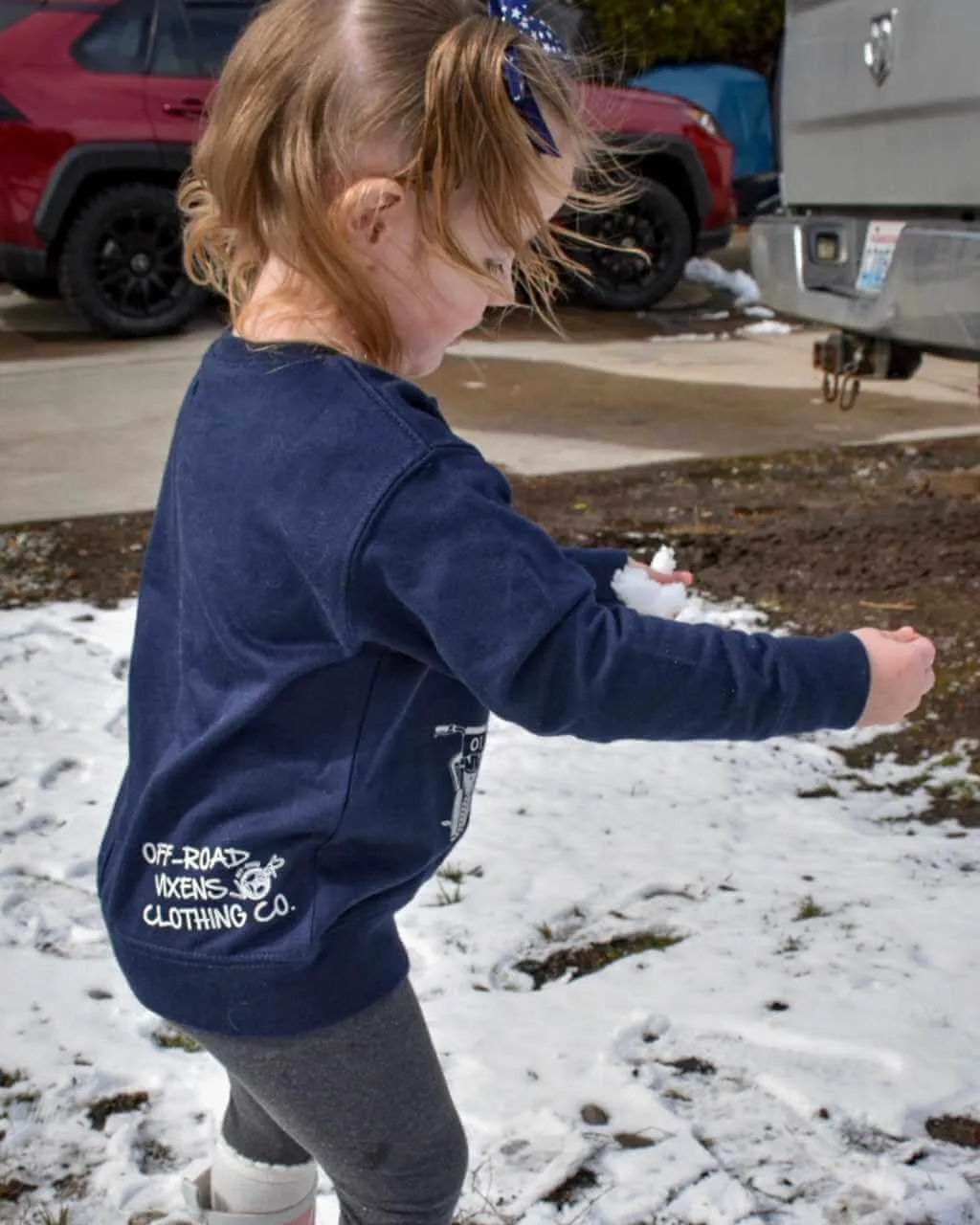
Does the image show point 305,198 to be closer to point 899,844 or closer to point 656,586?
point 656,586

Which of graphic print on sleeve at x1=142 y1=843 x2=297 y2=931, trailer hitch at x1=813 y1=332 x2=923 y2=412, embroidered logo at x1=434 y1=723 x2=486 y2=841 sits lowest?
trailer hitch at x1=813 y1=332 x2=923 y2=412

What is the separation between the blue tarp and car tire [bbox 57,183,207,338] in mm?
6462

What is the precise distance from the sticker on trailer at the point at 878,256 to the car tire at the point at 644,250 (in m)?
5.22

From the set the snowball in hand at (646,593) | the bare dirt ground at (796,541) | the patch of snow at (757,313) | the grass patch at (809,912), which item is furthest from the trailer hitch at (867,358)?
the patch of snow at (757,313)

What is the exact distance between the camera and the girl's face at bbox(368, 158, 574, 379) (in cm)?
148

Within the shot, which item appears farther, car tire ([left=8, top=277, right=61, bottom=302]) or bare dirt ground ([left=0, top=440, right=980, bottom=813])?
car tire ([left=8, top=277, right=61, bottom=302])

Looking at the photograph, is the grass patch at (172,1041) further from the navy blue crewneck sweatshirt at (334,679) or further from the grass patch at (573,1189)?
the navy blue crewneck sweatshirt at (334,679)

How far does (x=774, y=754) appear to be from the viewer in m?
3.62

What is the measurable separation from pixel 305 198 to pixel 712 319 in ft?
30.1

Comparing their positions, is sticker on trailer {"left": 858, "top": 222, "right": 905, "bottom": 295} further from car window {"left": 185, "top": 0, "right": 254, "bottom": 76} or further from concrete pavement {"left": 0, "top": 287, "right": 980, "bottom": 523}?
car window {"left": 185, "top": 0, "right": 254, "bottom": 76}

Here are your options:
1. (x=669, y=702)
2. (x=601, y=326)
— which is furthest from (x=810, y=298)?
(x=601, y=326)

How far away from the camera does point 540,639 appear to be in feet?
4.56

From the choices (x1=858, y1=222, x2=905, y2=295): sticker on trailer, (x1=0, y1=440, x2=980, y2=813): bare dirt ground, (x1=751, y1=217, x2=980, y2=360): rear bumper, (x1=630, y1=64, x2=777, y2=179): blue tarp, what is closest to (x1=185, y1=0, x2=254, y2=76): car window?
(x1=0, y1=440, x2=980, y2=813): bare dirt ground

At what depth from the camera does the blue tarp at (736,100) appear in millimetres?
14047
